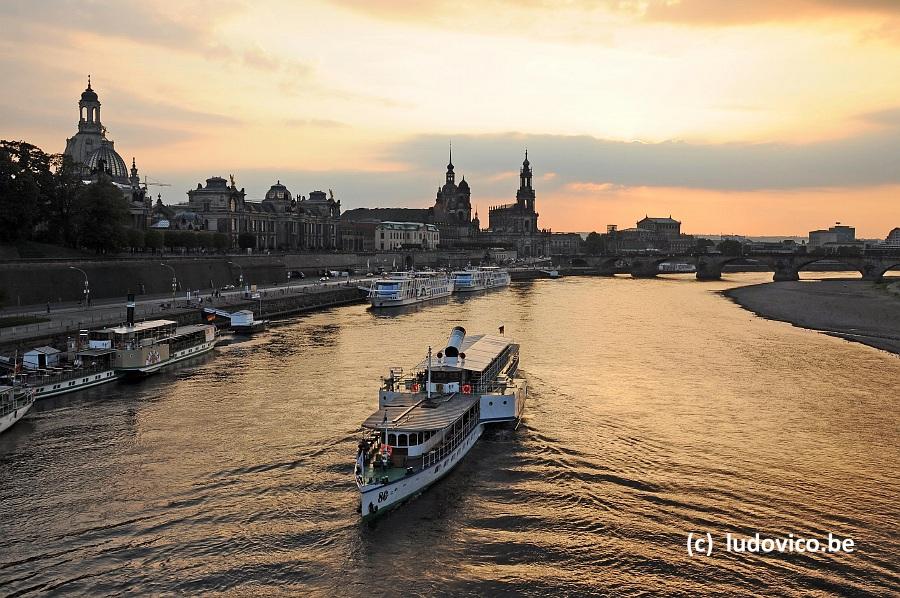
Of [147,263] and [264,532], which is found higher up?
[147,263]

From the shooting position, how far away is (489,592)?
19.2 m

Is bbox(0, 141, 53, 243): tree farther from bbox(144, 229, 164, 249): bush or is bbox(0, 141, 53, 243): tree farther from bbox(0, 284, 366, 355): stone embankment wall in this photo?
bbox(144, 229, 164, 249): bush

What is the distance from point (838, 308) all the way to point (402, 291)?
5208cm

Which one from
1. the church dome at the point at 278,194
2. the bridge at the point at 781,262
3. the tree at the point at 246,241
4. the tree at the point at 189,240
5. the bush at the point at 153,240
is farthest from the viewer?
the church dome at the point at 278,194

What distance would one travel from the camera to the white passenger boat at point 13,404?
32.2 m

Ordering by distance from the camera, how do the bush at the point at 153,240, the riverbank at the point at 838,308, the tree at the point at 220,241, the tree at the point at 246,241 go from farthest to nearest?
the tree at the point at 246,241 < the tree at the point at 220,241 < the bush at the point at 153,240 < the riverbank at the point at 838,308

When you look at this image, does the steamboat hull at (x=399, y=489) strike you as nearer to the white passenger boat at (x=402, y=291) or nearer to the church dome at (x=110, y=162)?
the white passenger boat at (x=402, y=291)

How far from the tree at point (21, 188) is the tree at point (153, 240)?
22.0 metres

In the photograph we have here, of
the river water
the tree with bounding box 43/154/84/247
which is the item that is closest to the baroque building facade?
the tree with bounding box 43/154/84/247

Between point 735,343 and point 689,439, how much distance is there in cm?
3136

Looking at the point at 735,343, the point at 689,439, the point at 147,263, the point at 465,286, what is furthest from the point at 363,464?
the point at 465,286

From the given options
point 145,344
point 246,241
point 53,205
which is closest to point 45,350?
point 145,344

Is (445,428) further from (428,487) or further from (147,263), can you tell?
(147,263)

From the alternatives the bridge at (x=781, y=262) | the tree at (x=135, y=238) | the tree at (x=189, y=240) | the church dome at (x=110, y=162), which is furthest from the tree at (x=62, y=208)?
the bridge at (x=781, y=262)
